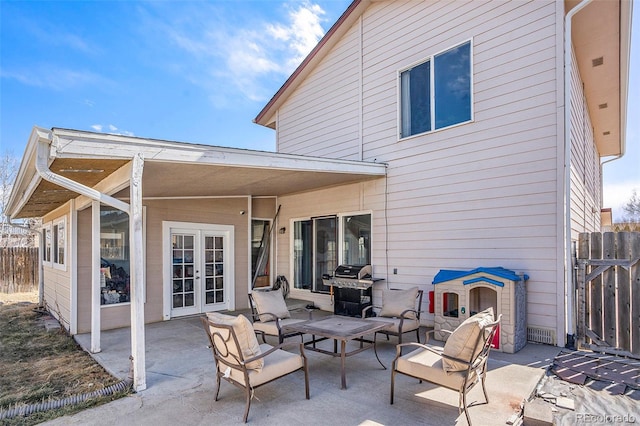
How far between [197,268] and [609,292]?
696cm

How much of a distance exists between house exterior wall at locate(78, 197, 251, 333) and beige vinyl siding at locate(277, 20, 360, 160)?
217 cm

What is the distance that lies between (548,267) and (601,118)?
7161 millimetres

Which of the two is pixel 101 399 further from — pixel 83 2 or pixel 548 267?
pixel 83 2

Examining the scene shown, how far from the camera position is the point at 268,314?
16.6ft

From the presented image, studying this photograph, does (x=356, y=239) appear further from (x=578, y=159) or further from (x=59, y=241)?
(x=59, y=241)

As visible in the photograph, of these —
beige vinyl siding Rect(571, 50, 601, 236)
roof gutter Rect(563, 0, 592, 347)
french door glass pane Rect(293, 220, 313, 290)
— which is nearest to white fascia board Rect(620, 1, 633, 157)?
beige vinyl siding Rect(571, 50, 601, 236)

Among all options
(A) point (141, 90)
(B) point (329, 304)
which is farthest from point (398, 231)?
(A) point (141, 90)

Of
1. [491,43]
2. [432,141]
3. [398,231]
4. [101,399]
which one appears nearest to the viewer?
[101,399]

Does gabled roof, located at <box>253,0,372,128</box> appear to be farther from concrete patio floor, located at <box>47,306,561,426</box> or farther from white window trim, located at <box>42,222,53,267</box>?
concrete patio floor, located at <box>47,306,561,426</box>

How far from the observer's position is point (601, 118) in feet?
32.2

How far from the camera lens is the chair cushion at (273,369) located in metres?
3.32

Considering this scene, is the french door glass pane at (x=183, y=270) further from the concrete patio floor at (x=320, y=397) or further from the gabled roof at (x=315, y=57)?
the gabled roof at (x=315, y=57)

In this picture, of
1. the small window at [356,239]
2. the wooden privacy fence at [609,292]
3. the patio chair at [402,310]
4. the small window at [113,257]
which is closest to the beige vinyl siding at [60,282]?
the small window at [113,257]

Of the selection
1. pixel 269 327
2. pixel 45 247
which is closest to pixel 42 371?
pixel 269 327
